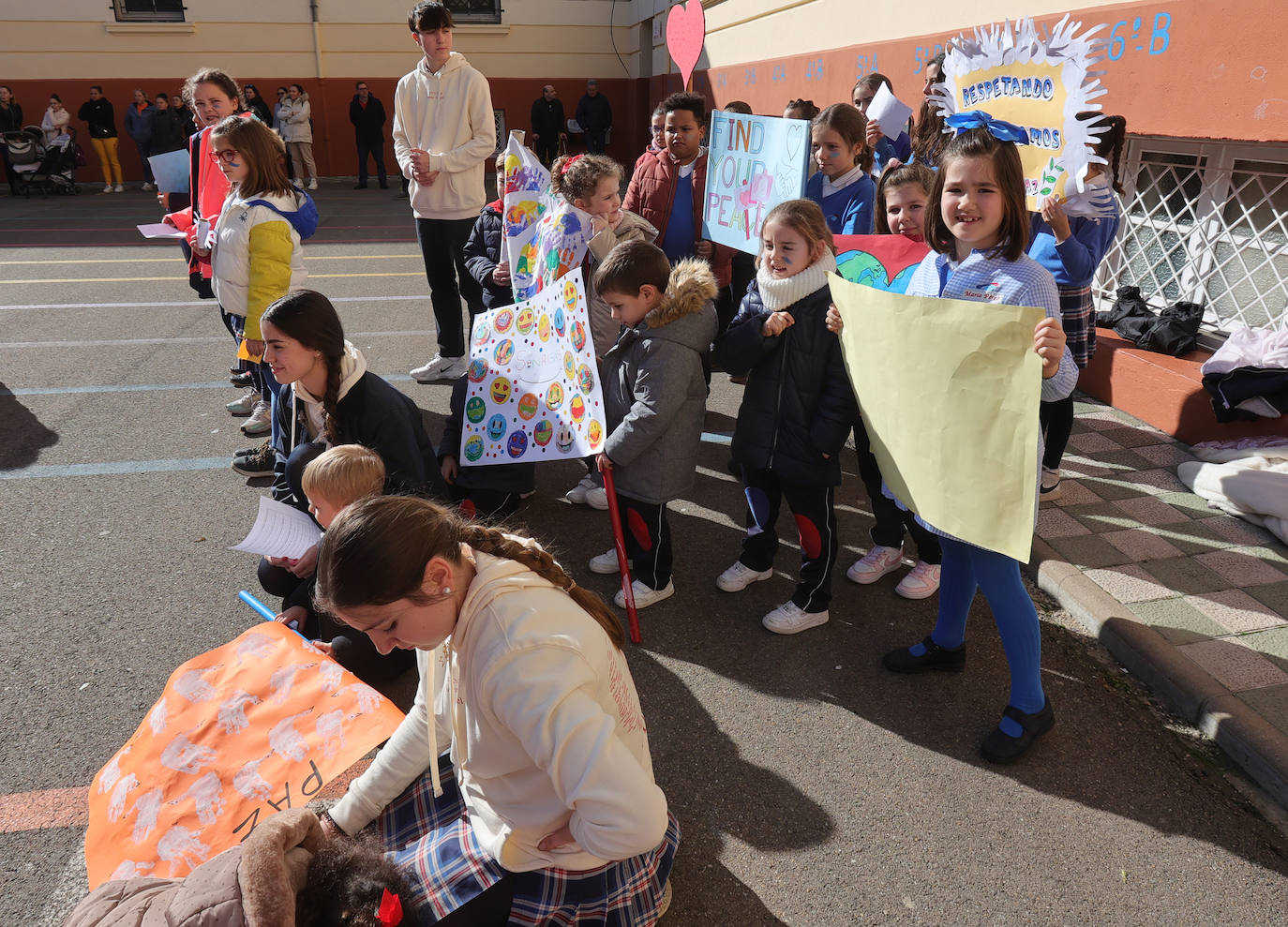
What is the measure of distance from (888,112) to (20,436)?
5766 mm

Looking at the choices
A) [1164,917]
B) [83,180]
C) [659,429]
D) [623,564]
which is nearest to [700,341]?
[659,429]

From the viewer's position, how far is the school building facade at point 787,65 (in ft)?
15.3

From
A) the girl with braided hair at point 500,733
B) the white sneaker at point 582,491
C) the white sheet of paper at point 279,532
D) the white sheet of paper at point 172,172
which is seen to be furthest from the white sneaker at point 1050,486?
the white sheet of paper at point 172,172

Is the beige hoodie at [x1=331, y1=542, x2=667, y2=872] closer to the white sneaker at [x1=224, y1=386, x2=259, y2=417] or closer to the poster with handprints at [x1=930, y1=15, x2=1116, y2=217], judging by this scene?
the poster with handprints at [x1=930, y1=15, x2=1116, y2=217]

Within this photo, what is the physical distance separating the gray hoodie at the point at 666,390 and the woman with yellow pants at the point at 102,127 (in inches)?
720

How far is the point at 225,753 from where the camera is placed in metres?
2.62

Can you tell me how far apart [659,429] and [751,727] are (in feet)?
3.75

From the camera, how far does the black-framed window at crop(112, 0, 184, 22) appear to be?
17.8 meters

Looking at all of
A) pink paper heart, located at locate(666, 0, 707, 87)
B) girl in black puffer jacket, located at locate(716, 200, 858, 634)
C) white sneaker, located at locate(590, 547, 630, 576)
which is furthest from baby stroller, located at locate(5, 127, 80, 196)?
girl in black puffer jacket, located at locate(716, 200, 858, 634)

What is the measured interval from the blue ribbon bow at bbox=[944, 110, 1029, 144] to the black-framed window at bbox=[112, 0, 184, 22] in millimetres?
20350

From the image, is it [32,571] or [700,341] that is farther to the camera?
[32,571]

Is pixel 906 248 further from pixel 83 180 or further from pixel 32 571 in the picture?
pixel 83 180

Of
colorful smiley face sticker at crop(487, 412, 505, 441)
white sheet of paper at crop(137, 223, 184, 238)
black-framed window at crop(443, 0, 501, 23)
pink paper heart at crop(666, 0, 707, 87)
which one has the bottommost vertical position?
colorful smiley face sticker at crop(487, 412, 505, 441)

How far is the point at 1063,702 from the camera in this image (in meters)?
3.04
